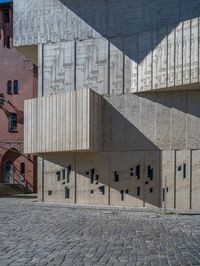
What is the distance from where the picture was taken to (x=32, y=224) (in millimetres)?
13219

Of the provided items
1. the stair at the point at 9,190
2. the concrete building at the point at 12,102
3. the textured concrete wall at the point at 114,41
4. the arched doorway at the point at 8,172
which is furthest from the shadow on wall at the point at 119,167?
the arched doorway at the point at 8,172

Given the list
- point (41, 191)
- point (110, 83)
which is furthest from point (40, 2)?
point (41, 191)

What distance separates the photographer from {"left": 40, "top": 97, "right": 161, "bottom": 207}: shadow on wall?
21.7m

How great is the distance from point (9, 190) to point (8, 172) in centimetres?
420

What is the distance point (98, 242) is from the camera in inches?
382

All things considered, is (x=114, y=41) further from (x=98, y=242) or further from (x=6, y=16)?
(x=6, y=16)

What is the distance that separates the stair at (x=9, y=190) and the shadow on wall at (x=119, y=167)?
13361mm

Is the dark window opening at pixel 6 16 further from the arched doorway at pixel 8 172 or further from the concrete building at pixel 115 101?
the concrete building at pixel 115 101

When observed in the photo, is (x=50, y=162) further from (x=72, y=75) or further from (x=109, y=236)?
(x=109, y=236)

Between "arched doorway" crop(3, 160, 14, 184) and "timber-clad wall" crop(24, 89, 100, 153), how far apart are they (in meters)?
17.2

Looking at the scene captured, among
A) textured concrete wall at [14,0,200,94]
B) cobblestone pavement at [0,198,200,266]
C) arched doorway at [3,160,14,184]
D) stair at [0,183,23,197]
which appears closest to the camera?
cobblestone pavement at [0,198,200,266]

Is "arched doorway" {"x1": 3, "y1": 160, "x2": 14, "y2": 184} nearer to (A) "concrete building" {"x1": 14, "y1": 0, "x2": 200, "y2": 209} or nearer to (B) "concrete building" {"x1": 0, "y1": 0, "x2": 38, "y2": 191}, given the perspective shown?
(B) "concrete building" {"x1": 0, "y1": 0, "x2": 38, "y2": 191}

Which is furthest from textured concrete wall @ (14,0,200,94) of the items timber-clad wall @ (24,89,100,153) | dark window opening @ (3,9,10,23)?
dark window opening @ (3,9,10,23)

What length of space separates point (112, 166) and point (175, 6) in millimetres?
7949
